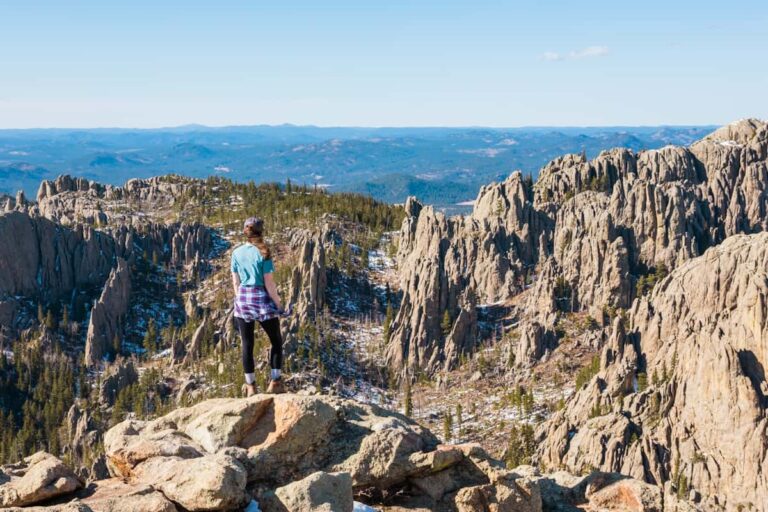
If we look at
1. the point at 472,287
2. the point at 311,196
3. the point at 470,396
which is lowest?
the point at 470,396

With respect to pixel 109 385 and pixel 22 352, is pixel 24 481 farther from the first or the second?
pixel 22 352

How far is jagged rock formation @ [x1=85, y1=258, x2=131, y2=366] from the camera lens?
12175cm

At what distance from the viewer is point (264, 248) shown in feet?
64.5

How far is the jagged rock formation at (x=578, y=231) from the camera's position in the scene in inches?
4663

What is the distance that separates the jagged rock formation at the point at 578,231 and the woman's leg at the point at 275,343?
94.2 metres

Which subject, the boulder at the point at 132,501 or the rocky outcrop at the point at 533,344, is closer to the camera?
the boulder at the point at 132,501

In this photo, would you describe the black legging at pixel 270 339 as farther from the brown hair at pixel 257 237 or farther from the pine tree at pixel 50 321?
the pine tree at pixel 50 321

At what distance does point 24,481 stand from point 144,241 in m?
145

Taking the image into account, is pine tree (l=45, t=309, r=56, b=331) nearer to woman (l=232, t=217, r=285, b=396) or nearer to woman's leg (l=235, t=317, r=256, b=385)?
woman's leg (l=235, t=317, r=256, b=385)

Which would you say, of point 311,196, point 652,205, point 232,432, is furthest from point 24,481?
point 311,196

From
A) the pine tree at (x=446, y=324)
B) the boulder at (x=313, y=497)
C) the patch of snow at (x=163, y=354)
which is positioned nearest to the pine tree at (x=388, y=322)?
the pine tree at (x=446, y=324)

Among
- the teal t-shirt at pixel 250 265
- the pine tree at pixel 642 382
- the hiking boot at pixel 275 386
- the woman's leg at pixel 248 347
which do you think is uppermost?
the teal t-shirt at pixel 250 265

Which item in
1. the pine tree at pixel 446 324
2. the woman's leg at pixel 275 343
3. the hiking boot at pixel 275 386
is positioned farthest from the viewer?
the pine tree at pixel 446 324

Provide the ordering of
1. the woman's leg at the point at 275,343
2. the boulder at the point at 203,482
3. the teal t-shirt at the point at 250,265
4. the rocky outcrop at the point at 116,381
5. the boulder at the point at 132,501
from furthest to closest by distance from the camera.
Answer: the rocky outcrop at the point at 116,381 → the woman's leg at the point at 275,343 → the teal t-shirt at the point at 250,265 → the boulder at the point at 203,482 → the boulder at the point at 132,501
